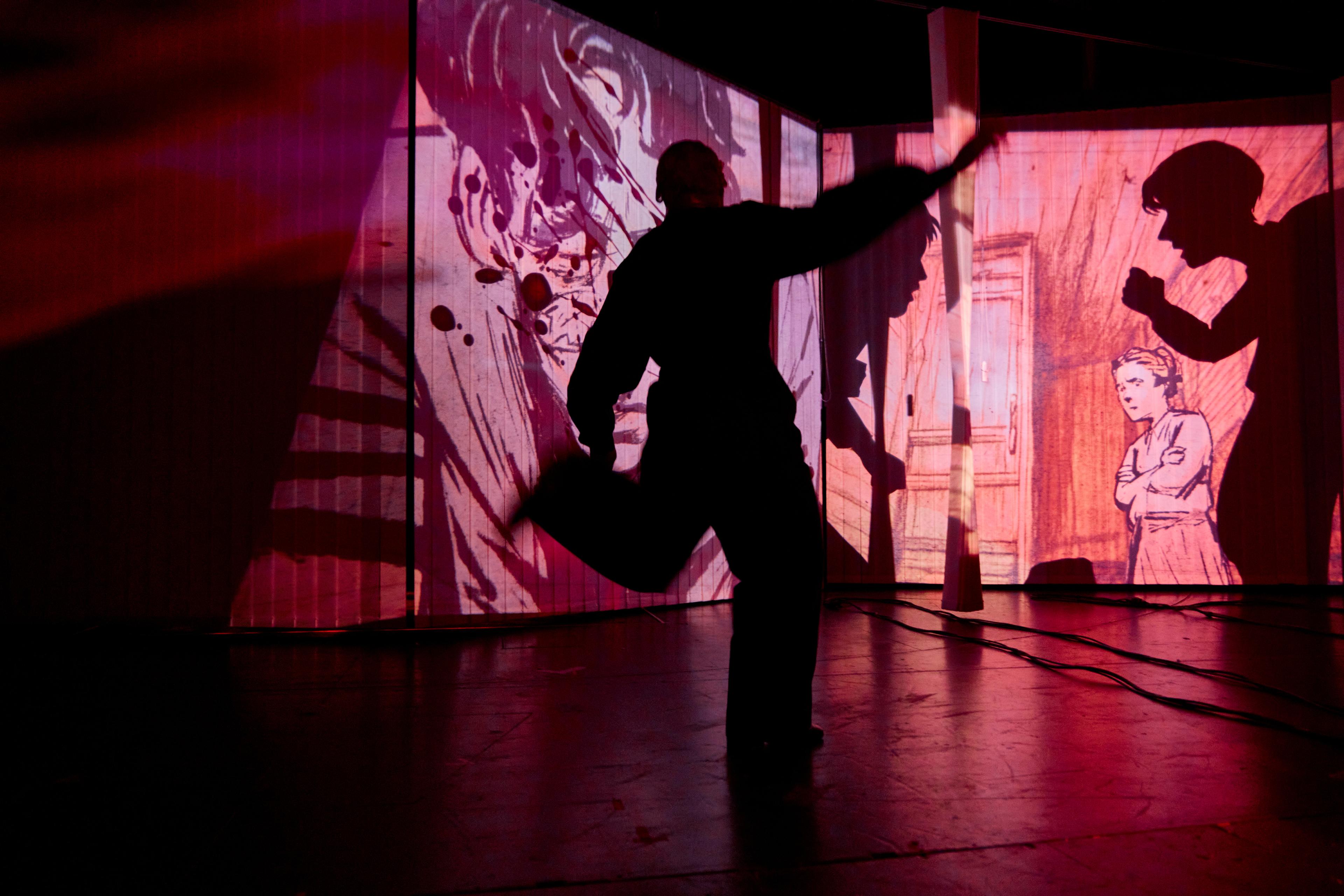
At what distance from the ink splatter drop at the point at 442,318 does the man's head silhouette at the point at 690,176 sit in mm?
1836

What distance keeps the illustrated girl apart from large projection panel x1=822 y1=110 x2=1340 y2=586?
0.11 ft

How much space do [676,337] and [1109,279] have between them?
12.8 ft

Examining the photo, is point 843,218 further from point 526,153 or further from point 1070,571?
point 1070,571

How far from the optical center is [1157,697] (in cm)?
219

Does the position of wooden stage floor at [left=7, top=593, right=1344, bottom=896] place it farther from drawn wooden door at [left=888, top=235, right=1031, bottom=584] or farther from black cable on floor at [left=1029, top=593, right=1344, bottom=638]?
drawn wooden door at [left=888, top=235, right=1031, bottom=584]

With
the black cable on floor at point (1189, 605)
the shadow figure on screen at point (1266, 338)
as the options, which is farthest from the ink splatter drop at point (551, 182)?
the shadow figure on screen at point (1266, 338)

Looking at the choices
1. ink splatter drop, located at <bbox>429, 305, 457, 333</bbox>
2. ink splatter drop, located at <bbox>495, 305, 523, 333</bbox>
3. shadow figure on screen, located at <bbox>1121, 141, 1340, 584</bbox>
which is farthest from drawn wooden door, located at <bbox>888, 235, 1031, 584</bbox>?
ink splatter drop, located at <bbox>429, 305, 457, 333</bbox>

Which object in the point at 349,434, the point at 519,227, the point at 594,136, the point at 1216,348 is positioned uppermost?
the point at 594,136

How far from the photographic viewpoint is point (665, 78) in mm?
4223

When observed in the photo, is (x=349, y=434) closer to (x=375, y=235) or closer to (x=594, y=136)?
(x=375, y=235)

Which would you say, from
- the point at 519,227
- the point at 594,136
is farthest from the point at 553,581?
the point at 594,136

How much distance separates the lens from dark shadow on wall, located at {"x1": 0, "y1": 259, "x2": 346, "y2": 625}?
3.28 metres

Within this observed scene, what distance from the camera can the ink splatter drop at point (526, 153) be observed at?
373 cm

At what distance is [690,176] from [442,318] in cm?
191
